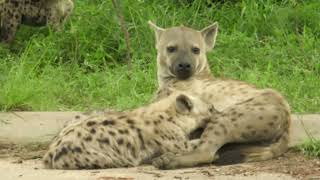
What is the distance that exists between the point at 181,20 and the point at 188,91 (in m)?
2.89

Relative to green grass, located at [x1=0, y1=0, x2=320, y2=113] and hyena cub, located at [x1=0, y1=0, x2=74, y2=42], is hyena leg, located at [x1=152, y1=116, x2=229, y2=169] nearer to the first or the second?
green grass, located at [x1=0, y1=0, x2=320, y2=113]

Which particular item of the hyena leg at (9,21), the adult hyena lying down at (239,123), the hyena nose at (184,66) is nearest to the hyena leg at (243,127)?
the adult hyena lying down at (239,123)

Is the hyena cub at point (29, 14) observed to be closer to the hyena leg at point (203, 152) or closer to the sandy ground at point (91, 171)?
the sandy ground at point (91, 171)

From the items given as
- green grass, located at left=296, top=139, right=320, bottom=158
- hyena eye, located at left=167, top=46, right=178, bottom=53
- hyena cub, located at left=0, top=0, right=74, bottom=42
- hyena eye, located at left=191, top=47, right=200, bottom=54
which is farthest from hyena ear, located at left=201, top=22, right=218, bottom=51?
hyena cub, located at left=0, top=0, right=74, bottom=42

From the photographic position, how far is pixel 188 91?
534 centimetres

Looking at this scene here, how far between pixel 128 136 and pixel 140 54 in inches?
129

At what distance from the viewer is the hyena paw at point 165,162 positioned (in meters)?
4.27

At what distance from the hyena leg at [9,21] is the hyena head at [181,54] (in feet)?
8.53

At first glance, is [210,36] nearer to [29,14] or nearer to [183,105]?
[183,105]

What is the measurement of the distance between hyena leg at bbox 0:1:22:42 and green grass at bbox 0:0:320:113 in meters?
0.11

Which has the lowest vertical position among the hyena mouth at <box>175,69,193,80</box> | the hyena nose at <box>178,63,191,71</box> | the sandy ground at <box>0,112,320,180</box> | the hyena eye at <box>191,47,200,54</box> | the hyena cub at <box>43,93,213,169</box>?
the sandy ground at <box>0,112,320,180</box>

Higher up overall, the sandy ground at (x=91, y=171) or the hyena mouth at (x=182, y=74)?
the hyena mouth at (x=182, y=74)

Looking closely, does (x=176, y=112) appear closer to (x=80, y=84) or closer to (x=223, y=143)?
(x=223, y=143)

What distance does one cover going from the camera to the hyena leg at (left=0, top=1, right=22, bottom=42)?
317 inches
